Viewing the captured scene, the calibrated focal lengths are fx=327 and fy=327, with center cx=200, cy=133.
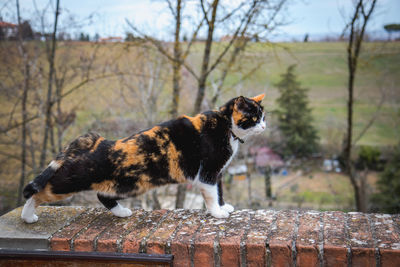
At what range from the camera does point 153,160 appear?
227 cm

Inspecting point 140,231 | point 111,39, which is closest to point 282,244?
point 140,231

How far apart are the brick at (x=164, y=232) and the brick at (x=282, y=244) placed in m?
0.63

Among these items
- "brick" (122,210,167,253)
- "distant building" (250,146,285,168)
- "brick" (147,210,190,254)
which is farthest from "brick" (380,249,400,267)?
"distant building" (250,146,285,168)

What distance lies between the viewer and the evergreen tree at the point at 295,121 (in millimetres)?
10633

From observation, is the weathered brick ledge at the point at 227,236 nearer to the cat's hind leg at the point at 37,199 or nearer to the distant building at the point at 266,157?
the cat's hind leg at the point at 37,199

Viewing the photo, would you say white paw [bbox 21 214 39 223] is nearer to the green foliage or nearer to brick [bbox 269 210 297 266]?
brick [bbox 269 210 297 266]

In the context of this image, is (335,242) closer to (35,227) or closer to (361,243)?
(361,243)

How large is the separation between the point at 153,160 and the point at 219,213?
609 mm

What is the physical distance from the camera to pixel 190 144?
237 centimetres

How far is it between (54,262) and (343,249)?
1688mm

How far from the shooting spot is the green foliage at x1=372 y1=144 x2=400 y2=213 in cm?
937

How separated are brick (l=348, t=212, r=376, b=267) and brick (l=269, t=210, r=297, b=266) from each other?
1.10ft

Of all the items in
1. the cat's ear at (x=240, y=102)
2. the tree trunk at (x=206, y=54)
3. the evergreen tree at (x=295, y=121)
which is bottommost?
the evergreen tree at (x=295, y=121)

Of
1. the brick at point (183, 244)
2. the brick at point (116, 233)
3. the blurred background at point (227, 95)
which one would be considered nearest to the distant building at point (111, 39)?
the blurred background at point (227, 95)
